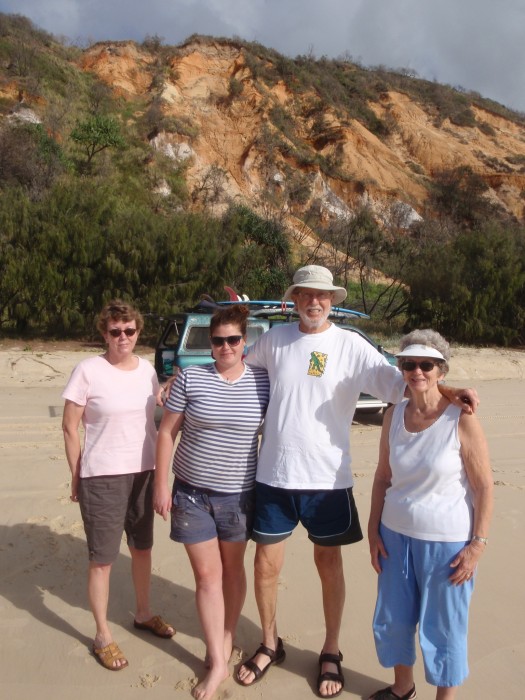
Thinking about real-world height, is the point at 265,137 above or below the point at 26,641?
above

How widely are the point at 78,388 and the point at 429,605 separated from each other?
1.93 meters

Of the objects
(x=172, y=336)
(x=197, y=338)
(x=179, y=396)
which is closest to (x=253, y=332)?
(x=197, y=338)

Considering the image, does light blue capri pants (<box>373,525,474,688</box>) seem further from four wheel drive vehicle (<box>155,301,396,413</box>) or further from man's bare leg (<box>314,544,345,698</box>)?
four wheel drive vehicle (<box>155,301,396,413</box>)

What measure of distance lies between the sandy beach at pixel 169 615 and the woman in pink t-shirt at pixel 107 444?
0.23 metres

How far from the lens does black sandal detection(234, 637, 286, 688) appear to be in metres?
3.08

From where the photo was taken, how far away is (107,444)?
3.17 meters

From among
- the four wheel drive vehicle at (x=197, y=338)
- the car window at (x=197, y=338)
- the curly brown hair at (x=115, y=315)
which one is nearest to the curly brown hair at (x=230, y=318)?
the curly brown hair at (x=115, y=315)

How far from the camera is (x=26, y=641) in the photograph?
336 cm

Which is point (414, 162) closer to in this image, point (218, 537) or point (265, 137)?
point (265, 137)

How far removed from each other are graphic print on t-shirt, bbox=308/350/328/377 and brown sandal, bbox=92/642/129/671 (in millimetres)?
1767

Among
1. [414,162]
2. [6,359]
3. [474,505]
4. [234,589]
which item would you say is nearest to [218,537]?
[234,589]

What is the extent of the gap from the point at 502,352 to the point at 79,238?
11246 mm

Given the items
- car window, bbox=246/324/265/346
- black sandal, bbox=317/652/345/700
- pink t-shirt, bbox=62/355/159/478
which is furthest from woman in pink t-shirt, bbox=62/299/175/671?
car window, bbox=246/324/265/346

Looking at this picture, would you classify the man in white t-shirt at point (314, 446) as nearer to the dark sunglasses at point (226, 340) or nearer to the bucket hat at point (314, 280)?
the bucket hat at point (314, 280)
